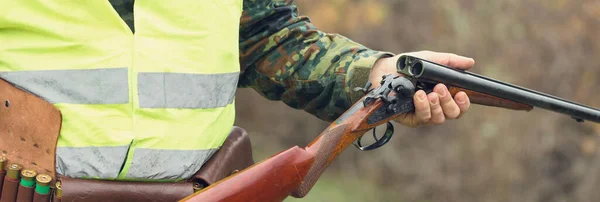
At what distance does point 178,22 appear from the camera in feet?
8.29

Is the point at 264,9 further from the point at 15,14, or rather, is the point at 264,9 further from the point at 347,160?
the point at 347,160

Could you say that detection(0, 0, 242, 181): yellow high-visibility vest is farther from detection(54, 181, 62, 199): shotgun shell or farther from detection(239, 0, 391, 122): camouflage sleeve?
detection(239, 0, 391, 122): camouflage sleeve

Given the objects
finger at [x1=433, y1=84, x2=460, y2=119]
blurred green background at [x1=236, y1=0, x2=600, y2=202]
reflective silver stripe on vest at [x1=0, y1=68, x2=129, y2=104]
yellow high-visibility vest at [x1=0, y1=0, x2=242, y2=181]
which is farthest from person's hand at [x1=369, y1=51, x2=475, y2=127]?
blurred green background at [x1=236, y1=0, x2=600, y2=202]

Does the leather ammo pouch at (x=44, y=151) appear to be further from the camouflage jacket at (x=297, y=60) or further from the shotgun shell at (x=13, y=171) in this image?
the camouflage jacket at (x=297, y=60)

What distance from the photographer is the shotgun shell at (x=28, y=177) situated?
2.47m

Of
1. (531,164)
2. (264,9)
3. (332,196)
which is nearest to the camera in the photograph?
(264,9)

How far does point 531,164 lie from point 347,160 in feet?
6.25

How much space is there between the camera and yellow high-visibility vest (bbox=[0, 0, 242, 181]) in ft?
7.91

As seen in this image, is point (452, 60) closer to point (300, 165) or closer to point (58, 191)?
point (300, 165)

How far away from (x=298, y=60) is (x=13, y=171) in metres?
1.14

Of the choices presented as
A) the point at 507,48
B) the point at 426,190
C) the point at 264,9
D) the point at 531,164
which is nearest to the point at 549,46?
the point at 507,48

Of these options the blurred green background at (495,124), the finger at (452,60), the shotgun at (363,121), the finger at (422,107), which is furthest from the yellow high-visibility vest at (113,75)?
the blurred green background at (495,124)

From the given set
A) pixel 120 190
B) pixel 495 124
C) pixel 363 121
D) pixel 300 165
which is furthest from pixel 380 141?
pixel 495 124

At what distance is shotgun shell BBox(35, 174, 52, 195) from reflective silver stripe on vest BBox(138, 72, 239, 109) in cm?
35
